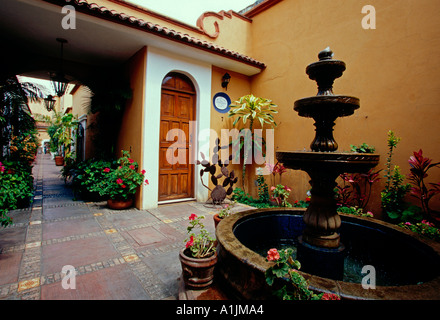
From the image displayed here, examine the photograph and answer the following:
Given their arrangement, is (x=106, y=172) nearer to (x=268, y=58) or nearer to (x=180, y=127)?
(x=180, y=127)

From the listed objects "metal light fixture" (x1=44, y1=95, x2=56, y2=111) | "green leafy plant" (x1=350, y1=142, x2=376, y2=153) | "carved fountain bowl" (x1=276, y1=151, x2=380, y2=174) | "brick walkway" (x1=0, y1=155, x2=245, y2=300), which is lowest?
"brick walkway" (x1=0, y1=155, x2=245, y2=300)

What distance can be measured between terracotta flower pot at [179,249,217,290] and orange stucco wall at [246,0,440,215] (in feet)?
13.3

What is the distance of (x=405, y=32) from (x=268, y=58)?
3.30 meters

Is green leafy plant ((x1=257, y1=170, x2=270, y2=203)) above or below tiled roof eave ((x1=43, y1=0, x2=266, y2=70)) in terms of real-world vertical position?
below

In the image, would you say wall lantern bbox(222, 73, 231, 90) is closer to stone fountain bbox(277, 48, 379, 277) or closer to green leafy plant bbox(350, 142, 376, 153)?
green leafy plant bbox(350, 142, 376, 153)

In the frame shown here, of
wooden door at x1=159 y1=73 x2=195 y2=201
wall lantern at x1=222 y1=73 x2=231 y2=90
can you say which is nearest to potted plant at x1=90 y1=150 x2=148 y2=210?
wooden door at x1=159 y1=73 x2=195 y2=201

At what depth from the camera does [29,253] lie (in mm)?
2809

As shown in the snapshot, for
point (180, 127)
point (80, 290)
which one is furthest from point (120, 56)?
point (80, 290)

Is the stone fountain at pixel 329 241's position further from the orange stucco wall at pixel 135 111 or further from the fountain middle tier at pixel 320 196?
the orange stucco wall at pixel 135 111

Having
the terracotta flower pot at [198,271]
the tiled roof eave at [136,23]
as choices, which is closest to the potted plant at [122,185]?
the tiled roof eave at [136,23]

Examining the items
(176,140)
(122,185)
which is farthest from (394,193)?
(122,185)

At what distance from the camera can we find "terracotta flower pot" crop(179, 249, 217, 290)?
180 centimetres

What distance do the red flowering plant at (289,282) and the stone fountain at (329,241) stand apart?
0.22 ft

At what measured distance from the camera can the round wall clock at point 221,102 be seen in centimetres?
632
